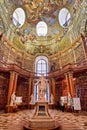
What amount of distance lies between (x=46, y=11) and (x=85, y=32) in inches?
448

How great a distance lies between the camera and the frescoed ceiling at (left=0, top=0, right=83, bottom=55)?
1880cm

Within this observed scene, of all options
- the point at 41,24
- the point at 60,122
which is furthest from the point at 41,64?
the point at 60,122

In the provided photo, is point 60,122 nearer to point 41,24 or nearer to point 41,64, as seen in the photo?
point 41,64

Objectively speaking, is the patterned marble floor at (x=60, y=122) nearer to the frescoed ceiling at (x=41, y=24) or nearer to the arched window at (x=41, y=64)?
the arched window at (x=41, y=64)

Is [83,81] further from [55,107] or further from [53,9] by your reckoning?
[53,9]

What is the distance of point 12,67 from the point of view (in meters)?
12.5

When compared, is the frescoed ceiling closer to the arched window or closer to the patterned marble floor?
the arched window

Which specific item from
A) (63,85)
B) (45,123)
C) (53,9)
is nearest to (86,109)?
(63,85)

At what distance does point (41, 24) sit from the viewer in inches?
923

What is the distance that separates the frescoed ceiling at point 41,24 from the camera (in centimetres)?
1880

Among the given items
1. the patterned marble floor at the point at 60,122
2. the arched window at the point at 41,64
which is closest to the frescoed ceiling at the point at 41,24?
the arched window at the point at 41,64

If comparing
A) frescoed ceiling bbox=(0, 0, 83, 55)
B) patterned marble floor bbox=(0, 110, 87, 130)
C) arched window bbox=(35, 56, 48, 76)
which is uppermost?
frescoed ceiling bbox=(0, 0, 83, 55)

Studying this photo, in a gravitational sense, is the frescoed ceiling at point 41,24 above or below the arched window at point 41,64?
above

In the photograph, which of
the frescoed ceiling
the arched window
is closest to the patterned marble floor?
the arched window
